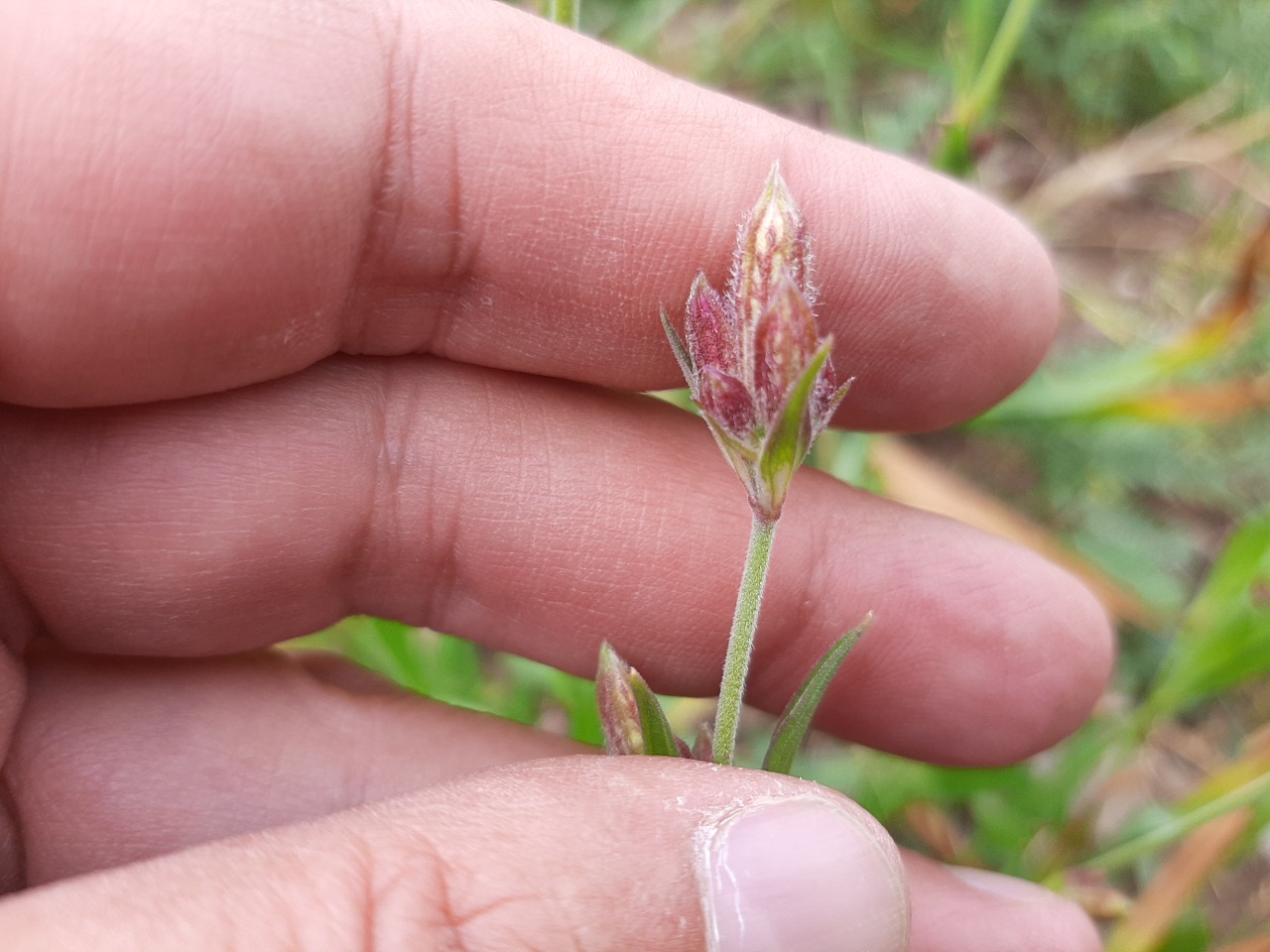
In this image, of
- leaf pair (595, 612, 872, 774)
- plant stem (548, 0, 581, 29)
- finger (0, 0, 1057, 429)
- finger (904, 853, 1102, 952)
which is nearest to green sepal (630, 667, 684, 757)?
leaf pair (595, 612, 872, 774)

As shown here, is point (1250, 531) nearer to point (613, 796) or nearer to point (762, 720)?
point (762, 720)

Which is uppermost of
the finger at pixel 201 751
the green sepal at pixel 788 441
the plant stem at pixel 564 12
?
the plant stem at pixel 564 12

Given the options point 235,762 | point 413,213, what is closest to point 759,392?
point 413,213

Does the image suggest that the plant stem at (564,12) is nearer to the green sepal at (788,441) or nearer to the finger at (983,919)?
the green sepal at (788,441)

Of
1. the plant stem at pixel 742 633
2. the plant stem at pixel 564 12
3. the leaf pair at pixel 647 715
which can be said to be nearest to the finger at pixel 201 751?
the leaf pair at pixel 647 715

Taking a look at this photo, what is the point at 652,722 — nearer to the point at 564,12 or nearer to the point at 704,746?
the point at 704,746
